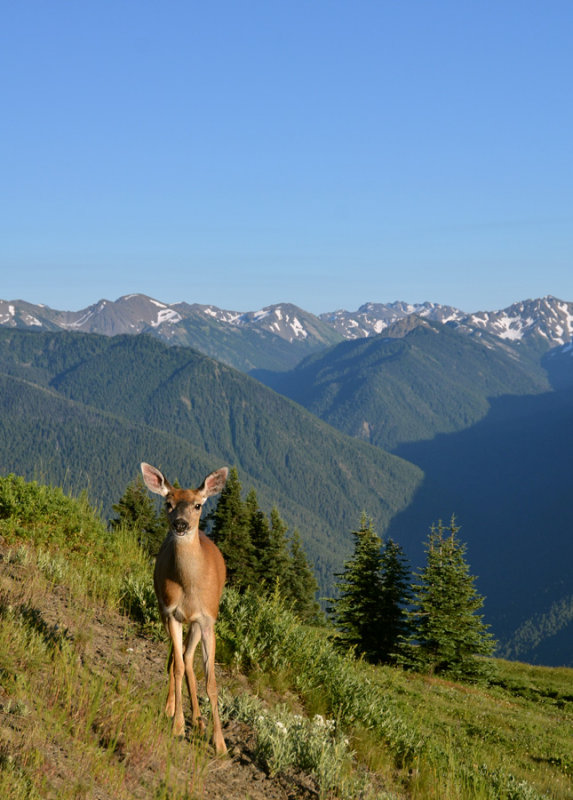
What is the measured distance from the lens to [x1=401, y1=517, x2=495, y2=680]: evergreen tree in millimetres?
32938

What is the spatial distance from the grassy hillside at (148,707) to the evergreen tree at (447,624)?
1905cm

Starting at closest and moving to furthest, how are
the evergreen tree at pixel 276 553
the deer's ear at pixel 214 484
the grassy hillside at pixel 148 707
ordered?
the grassy hillside at pixel 148 707 → the deer's ear at pixel 214 484 → the evergreen tree at pixel 276 553

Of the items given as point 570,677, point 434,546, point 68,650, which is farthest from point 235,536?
point 68,650

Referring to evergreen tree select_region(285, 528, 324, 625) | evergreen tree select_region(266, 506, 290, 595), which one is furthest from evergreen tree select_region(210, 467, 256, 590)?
evergreen tree select_region(285, 528, 324, 625)

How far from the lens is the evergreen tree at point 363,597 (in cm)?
3525

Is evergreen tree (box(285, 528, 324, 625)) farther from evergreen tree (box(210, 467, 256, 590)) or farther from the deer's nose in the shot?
the deer's nose

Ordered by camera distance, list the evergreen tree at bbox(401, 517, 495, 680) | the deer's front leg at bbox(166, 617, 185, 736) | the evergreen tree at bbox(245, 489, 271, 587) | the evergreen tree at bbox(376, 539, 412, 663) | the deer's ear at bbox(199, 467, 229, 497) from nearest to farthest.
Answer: the deer's front leg at bbox(166, 617, 185, 736), the deer's ear at bbox(199, 467, 229, 497), the evergreen tree at bbox(401, 517, 495, 680), the evergreen tree at bbox(376, 539, 412, 663), the evergreen tree at bbox(245, 489, 271, 587)

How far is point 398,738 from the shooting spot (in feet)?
28.9

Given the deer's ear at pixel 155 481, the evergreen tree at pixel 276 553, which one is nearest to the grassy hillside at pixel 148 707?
the deer's ear at pixel 155 481

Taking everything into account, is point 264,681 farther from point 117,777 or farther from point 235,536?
point 235,536

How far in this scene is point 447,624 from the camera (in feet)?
111

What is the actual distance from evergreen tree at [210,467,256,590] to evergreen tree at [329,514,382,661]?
11.5m

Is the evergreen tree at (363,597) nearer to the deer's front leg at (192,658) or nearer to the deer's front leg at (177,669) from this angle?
the deer's front leg at (192,658)

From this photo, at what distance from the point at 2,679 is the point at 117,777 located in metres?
1.65
